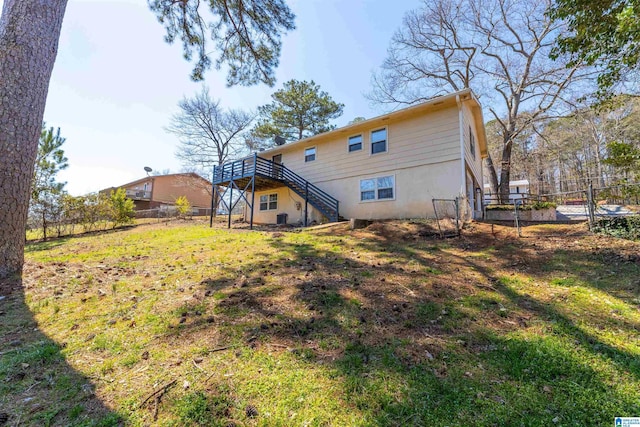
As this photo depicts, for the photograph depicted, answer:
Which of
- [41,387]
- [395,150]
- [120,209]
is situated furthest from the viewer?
[120,209]

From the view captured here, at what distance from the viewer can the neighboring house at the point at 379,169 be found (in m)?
10.5

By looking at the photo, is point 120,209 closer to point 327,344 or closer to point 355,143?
point 355,143

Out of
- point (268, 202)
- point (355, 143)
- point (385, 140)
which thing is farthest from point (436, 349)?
point (268, 202)

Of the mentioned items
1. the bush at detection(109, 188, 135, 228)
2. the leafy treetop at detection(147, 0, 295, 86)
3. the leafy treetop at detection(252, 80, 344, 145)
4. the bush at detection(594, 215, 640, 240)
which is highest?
the leafy treetop at detection(252, 80, 344, 145)

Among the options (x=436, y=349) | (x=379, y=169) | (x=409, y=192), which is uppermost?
(x=379, y=169)

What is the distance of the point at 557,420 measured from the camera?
72.6 inches

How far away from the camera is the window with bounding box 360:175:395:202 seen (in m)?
11.8

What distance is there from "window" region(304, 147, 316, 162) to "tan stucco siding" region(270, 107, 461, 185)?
0.18m

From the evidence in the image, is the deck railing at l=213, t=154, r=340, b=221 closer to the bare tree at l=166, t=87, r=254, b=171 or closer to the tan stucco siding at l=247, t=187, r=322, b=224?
the tan stucco siding at l=247, t=187, r=322, b=224

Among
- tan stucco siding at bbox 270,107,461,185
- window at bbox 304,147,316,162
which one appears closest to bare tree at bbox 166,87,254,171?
window at bbox 304,147,316,162

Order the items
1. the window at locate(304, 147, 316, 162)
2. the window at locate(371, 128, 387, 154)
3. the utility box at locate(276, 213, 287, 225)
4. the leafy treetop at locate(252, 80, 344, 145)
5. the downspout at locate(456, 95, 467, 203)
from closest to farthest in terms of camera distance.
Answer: the downspout at locate(456, 95, 467, 203), the window at locate(371, 128, 387, 154), the window at locate(304, 147, 316, 162), the utility box at locate(276, 213, 287, 225), the leafy treetop at locate(252, 80, 344, 145)

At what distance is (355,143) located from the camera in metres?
13.1

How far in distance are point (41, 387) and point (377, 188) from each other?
11427 mm

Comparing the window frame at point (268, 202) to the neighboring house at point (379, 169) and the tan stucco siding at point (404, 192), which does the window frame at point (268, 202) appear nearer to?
the neighboring house at point (379, 169)
